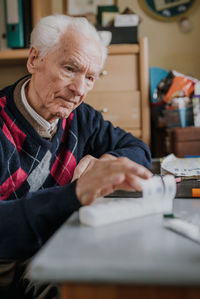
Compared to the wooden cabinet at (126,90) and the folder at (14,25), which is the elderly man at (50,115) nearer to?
the wooden cabinet at (126,90)

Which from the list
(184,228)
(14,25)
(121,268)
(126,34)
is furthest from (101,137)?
(14,25)

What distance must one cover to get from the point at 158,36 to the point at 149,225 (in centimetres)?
215

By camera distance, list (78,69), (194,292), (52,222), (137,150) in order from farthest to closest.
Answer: (137,150) < (78,69) < (52,222) < (194,292)

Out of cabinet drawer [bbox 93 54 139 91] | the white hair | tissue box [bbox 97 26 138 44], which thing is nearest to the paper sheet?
the white hair

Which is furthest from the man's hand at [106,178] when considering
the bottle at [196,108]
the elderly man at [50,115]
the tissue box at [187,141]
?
the bottle at [196,108]

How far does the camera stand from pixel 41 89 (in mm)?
1215

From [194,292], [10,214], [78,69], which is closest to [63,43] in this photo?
[78,69]

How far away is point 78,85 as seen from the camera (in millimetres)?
1173

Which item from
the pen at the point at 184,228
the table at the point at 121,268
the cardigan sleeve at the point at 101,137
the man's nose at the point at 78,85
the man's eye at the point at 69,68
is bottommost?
the cardigan sleeve at the point at 101,137

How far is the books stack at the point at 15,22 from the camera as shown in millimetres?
2322

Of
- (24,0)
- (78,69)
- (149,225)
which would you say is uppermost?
(24,0)

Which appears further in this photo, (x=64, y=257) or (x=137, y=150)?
(x=137, y=150)

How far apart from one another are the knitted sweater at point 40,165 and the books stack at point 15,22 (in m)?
1.13

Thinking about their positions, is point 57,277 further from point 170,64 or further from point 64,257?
point 170,64
